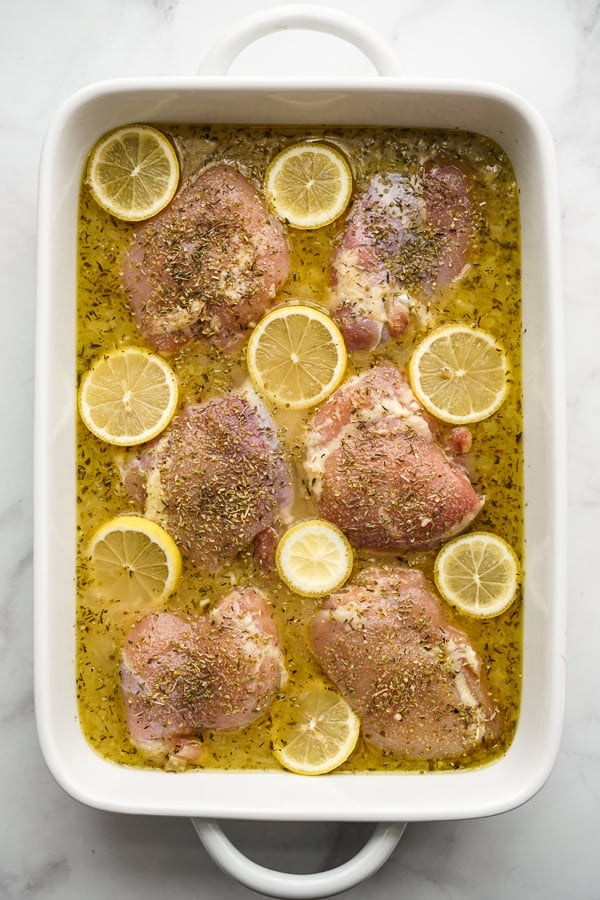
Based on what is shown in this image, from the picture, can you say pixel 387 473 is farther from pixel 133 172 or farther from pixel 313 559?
pixel 133 172

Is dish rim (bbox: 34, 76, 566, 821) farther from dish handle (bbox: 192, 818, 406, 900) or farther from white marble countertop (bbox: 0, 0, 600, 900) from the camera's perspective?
white marble countertop (bbox: 0, 0, 600, 900)

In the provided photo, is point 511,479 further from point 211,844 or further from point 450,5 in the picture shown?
point 450,5

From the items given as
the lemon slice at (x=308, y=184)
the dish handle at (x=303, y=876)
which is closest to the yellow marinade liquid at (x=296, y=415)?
the lemon slice at (x=308, y=184)

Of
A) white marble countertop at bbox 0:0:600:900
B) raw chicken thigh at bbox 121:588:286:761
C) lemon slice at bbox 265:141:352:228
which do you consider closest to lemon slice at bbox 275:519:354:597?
raw chicken thigh at bbox 121:588:286:761

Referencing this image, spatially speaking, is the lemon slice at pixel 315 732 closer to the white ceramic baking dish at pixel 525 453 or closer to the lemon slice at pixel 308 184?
the white ceramic baking dish at pixel 525 453

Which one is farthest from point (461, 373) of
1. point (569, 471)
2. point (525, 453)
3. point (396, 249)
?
point (569, 471)

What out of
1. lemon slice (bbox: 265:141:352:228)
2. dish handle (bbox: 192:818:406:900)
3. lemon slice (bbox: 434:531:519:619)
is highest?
lemon slice (bbox: 265:141:352:228)
